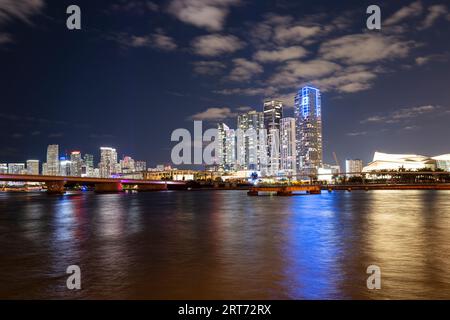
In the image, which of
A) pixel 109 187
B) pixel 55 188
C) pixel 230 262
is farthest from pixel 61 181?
pixel 230 262

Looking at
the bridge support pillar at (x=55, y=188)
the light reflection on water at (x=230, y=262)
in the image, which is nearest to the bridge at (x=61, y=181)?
the bridge support pillar at (x=55, y=188)

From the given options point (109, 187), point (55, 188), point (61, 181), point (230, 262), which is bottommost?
point (230, 262)

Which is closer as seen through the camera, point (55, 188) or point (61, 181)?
point (61, 181)

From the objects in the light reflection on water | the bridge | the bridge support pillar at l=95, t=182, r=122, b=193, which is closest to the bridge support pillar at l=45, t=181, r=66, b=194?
the bridge

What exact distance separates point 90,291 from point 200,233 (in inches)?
552

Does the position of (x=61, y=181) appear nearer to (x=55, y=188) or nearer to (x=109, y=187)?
(x=55, y=188)

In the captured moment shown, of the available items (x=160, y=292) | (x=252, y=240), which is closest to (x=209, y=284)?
(x=160, y=292)

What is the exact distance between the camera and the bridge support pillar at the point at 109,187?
495 ft

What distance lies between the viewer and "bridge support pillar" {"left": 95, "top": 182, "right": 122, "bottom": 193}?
495 ft

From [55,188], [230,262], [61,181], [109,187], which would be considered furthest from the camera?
[109,187]

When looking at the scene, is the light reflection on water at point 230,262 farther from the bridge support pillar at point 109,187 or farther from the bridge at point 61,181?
the bridge support pillar at point 109,187

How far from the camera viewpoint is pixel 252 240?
21.6 metres

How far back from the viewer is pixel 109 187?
504 ft
